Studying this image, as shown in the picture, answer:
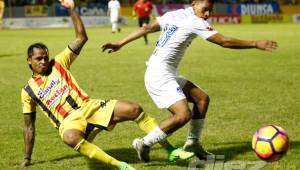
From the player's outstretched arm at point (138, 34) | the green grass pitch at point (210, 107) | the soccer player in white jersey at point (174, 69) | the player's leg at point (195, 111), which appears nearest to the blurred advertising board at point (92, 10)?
the green grass pitch at point (210, 107)

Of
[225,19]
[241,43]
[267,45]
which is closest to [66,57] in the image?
[241,43]

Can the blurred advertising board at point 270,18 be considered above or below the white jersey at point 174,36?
below

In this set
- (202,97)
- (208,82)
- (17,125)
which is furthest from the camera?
(208,82)

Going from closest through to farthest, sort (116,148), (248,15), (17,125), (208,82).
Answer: (116,148), (17,125), (208,82), (248,15)

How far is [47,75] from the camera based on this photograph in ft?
22.4

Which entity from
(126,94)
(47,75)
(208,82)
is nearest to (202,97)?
(47,75)

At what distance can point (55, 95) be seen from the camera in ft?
22.0

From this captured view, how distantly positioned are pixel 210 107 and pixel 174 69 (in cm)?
401

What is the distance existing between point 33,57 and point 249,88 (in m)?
7.41

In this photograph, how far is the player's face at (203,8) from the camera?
22.3 ft

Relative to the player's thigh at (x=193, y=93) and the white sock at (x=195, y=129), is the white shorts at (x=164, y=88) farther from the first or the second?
the white sock at (x=195, y=129)

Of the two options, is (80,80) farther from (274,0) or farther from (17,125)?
(274,0)

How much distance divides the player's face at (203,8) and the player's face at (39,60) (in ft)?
5.82

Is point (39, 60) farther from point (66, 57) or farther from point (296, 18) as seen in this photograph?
point (296, 18)
